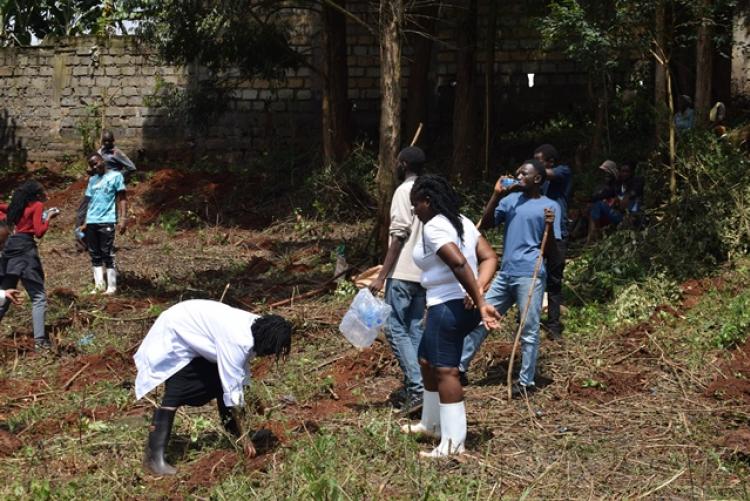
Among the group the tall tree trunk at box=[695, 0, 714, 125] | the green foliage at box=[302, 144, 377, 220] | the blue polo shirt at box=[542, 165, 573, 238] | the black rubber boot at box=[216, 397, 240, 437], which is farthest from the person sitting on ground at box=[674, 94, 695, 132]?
the black rubber boot at box=[216, 397, 240, 437]

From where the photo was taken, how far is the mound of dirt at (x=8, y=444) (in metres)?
7.02

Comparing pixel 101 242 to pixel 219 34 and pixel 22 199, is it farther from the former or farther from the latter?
pixel 219 34

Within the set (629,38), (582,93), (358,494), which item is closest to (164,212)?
(582,93)

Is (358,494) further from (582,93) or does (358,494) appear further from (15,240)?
(582,93)

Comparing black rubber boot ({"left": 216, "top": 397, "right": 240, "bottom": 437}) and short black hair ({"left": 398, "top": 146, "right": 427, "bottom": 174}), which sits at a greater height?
short black hair ({"left": 398, "top": 146, "right": 427, "bottom": 174})

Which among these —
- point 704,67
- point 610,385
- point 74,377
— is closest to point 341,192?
point 704,67

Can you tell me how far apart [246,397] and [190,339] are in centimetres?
127

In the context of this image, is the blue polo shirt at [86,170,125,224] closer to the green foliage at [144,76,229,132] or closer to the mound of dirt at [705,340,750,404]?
the mound of dirt at [705,340,750,404]

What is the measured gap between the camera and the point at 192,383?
21.8 ft

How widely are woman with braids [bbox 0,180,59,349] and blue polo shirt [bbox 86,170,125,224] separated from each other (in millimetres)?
1845

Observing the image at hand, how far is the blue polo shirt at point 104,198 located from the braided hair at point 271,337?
571cm

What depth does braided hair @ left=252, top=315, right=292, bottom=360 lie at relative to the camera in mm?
6344

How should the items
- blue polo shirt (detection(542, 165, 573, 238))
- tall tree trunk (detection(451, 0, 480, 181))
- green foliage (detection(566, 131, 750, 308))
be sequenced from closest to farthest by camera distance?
blue polo shirt (detection(542, 165, 573, 238))
green foliage (detection(566, 131, 750, 308))
tall tree trunk (detection(451, 0, 480, 181))

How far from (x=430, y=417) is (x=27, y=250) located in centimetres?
446
